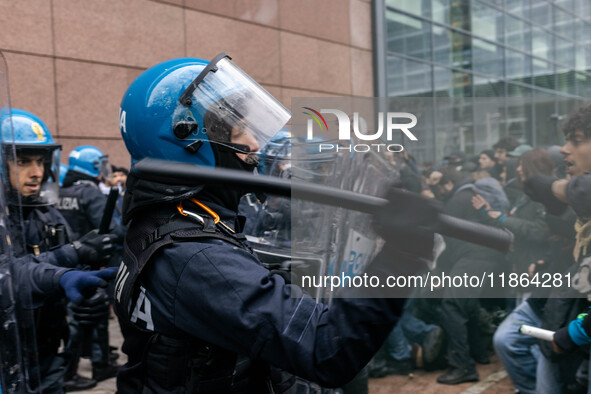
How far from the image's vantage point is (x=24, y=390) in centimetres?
195

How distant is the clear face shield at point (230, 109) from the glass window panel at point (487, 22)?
12.6 metres

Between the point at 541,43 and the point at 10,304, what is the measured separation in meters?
16.3

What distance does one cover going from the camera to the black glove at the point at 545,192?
9.54 feet

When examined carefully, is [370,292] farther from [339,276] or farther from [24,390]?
[24,390]

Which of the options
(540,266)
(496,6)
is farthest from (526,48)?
(540,266)

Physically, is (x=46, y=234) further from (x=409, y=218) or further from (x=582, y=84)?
(x=582, y=84)

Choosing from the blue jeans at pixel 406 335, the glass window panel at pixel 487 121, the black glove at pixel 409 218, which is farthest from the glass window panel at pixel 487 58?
the black glove at pixel 409 218

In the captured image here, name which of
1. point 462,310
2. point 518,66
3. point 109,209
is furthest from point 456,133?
point 518,66

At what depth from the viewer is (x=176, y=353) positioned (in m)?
1.42

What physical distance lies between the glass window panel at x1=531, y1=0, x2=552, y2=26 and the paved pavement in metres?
12.9

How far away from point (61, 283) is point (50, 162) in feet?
3.34

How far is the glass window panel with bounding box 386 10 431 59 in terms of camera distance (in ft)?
37.3

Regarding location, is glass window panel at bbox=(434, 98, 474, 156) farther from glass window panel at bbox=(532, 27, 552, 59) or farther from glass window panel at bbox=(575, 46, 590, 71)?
glass window panel at bbox=(575, 46, 590, 71)

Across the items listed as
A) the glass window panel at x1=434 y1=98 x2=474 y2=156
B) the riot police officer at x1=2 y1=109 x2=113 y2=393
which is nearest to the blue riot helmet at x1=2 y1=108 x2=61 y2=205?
the riot police officer at x1=2 y1=109 x2=113 y2=393
